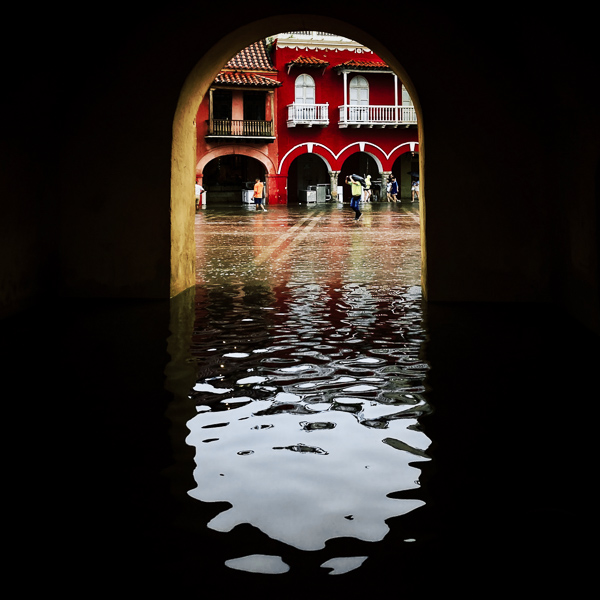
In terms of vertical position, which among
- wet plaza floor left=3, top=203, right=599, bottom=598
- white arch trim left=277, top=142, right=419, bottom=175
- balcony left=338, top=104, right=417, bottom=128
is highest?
balcony left=338, top=104, right=417, bottom=128

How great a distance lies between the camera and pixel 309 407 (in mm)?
4102

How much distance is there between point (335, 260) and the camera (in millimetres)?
12062

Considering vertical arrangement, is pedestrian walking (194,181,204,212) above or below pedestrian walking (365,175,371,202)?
below

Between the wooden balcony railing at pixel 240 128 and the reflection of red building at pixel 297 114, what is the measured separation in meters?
0.05

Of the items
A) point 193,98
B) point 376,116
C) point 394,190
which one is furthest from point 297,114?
point 193,98

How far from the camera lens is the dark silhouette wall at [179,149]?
7.09 metres

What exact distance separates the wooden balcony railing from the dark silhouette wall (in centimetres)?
3145

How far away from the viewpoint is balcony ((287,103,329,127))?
4028 cm

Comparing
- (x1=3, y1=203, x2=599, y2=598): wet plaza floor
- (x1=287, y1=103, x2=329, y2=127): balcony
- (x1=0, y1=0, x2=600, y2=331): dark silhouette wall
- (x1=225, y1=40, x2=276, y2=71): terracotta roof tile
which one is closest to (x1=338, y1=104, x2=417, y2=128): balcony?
(x1=287, y1=103, x2=329, y2=127): balcony

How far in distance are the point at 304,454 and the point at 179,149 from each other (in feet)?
17.7

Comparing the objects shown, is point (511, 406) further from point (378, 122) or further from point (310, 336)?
point (378, 122)

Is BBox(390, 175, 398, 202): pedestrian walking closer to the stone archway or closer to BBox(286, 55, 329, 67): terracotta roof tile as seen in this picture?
BBox(286, 55, 329, 67): terracotta roof tile

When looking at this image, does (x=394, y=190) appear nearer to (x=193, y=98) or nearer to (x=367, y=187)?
(x=367, y=187)

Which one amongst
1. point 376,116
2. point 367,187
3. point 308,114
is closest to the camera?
point 367,187
